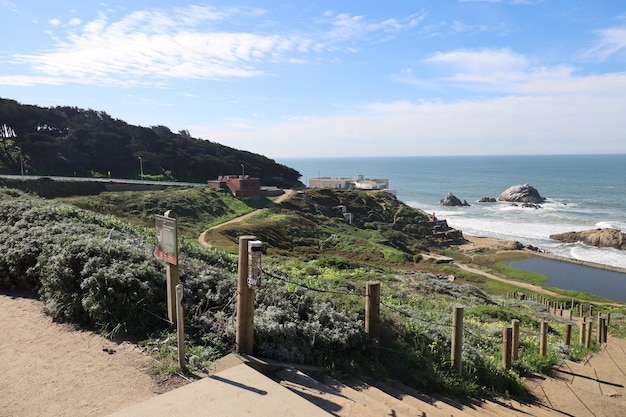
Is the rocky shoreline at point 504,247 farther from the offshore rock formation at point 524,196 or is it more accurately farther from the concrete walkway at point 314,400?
the offshore rock formation at point 524,196

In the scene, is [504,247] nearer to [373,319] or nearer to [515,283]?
[515,283]

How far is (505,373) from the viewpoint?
28.5ft

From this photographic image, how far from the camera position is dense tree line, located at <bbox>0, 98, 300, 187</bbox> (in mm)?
64062

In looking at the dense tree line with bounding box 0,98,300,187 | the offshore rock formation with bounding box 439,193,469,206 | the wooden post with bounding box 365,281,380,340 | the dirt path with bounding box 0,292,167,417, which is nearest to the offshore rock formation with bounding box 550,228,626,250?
the offshore rock formation with bounding box 439,193,469,206

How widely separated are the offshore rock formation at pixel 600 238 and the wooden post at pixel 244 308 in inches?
2335

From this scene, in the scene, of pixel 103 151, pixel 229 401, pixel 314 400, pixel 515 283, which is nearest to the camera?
pixel 229 401

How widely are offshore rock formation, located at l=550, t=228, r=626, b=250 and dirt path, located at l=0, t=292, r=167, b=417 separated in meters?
60.6

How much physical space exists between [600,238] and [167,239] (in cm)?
6134

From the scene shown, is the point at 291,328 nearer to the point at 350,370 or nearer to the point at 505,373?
the point at 350,370

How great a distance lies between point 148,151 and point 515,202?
253ft

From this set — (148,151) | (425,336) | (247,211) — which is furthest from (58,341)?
(148,151)

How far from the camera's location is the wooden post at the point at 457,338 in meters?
7.63

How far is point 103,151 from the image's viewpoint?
73.8 metres

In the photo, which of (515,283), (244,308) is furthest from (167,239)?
(515,283)
